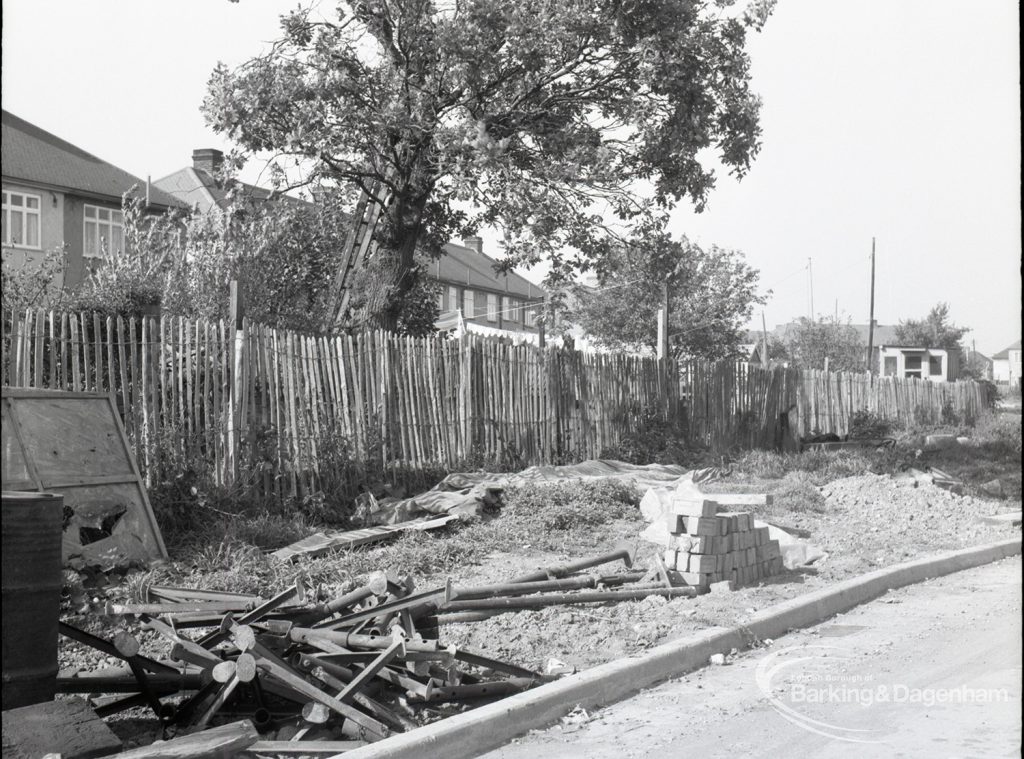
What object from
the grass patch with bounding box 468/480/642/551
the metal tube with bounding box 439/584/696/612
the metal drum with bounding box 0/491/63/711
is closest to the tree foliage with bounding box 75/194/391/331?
the grass patch with bounding box 468/480/642/551

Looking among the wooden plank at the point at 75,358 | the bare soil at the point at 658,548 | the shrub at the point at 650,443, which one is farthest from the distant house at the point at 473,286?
the wooden plank at the point at 75,358

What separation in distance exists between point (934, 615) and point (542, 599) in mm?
3153

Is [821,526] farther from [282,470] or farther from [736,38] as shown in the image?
[736,38]

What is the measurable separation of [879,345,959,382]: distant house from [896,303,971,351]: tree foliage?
2.69 feet

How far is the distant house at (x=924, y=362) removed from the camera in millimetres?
66938

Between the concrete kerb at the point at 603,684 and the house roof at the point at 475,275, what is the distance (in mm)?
42383

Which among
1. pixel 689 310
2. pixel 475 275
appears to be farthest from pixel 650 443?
pixel 475 275

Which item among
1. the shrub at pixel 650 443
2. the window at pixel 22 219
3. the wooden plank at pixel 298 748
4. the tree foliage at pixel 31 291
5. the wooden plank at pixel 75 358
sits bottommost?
the wooden plank at pixel 298 748

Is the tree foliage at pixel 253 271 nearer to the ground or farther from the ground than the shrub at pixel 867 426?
farther from the ground

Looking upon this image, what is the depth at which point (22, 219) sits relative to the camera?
31.1 meters

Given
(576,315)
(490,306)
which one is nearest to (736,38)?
(576,315)

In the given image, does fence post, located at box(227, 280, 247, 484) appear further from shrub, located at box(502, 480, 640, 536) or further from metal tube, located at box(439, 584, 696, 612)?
metal tube, located at box(439, 584, 696, 612)

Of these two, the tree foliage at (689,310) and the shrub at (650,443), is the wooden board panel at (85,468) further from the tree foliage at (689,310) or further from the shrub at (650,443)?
the tree foliage at (689,310)

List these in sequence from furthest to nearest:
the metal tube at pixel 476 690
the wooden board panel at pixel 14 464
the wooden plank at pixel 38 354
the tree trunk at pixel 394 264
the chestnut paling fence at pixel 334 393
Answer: the tree trunk at pixel 394 264 → the chestnut paling fence at pixel 334 393 → the wooden plank at pixel 38 354 → the wooden board panel at pixel 14 464 → the metal tube at pixel 476 690
